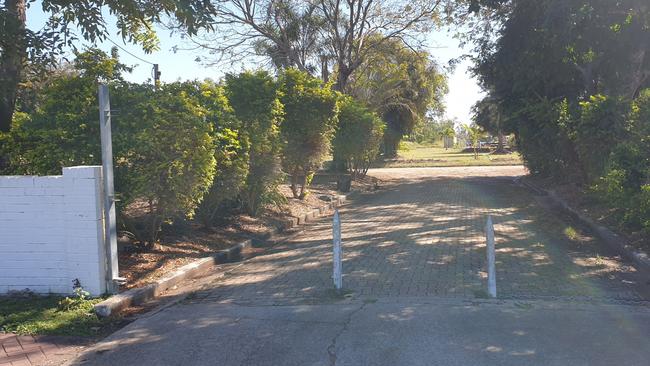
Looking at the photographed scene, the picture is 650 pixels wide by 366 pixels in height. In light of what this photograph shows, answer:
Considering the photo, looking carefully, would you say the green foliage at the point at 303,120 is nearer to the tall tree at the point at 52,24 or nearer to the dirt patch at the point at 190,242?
the dirt patch at the point at 190,242

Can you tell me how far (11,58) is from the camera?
373 inches

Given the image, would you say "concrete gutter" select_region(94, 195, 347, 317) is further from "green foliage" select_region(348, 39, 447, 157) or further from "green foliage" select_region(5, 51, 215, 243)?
"green foliage" select_region(348, 39, 447, 157)

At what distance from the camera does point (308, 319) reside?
6.68m

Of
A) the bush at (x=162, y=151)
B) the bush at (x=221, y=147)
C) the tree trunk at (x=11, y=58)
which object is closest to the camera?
the bush at (x=162, y=151)

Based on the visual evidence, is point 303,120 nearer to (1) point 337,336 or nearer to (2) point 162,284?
(2) point 162,284

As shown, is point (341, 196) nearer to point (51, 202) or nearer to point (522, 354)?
point (51, 202)

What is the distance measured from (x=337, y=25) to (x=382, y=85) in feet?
25.6

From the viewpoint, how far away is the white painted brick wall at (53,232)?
7484 mm

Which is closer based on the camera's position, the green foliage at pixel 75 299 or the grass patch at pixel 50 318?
the grass patch at pixel 50 318

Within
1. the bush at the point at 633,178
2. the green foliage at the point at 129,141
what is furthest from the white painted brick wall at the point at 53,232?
the bush at the point at 633,178

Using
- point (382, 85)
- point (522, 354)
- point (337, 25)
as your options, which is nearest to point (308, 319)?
point (522, 354)

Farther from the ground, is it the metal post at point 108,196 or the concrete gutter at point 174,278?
the metal post at point 108,196

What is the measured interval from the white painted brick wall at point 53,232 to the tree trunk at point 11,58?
2.52 meters

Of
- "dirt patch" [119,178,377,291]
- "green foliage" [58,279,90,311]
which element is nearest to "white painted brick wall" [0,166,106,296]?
"green foliage" [58,279,90,311]
